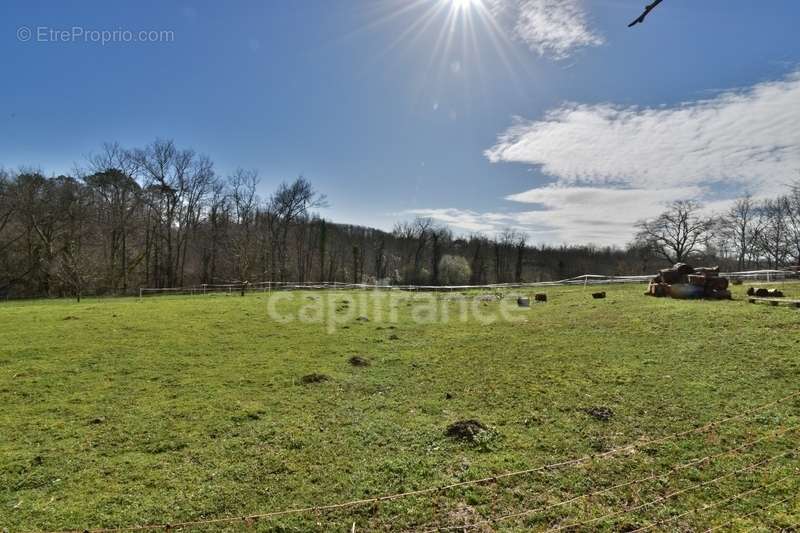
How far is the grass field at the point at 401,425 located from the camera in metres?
3.99

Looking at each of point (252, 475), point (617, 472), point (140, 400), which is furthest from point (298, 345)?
point (617, 472)

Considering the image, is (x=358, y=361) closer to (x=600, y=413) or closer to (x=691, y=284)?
(x=600, y=413)

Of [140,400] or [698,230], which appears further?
[698,230]

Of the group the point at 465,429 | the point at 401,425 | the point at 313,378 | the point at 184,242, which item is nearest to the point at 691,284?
the point at 465,429

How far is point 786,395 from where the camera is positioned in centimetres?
608

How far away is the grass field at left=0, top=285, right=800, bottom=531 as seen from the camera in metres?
3.99

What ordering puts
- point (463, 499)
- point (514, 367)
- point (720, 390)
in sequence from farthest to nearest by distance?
1. point (514, 367)
2. point (720, 390)
3. point (463, 499)

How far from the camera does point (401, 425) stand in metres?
6.12

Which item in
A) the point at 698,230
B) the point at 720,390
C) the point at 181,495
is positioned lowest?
the point at 181,495

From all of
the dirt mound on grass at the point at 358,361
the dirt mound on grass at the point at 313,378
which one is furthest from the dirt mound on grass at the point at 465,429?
the dirt mound on grass at the point at 358,361

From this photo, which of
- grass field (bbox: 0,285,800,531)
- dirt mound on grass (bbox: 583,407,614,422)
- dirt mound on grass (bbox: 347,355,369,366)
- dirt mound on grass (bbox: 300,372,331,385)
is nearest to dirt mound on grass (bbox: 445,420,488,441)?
grass field (bbox: 0,285,800,531)

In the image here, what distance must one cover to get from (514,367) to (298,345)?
6.42m

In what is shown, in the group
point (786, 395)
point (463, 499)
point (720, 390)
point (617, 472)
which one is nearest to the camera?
point (463, 499)

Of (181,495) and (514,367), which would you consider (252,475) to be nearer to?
(181,495)
